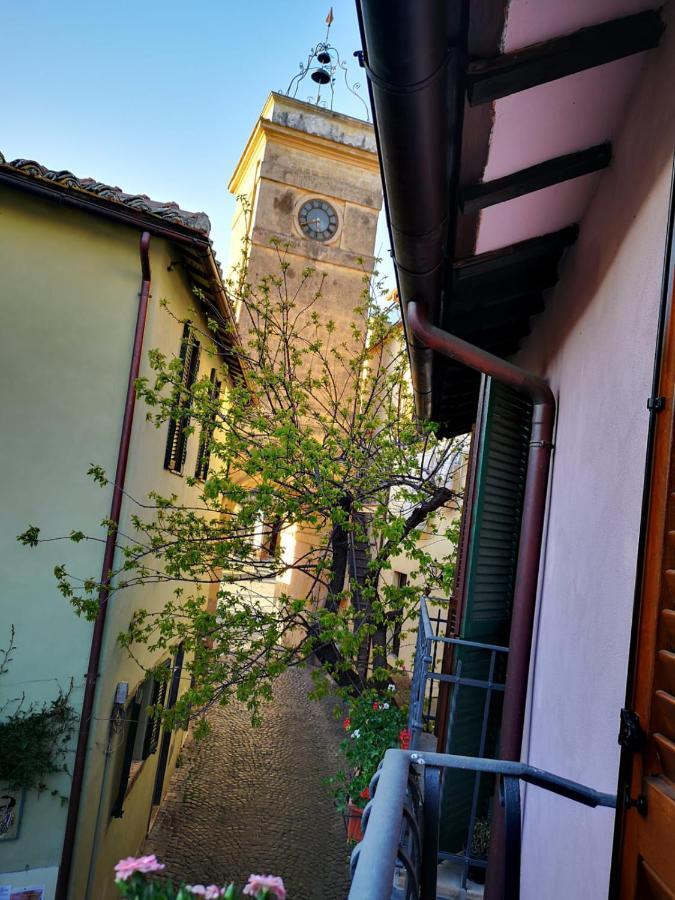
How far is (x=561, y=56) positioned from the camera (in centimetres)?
227

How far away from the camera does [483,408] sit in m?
4.72

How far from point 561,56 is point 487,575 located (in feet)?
10.3

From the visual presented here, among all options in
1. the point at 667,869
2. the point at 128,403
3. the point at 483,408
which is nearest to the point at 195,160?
the point at 128,403

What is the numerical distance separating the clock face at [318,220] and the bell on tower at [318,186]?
3 cm

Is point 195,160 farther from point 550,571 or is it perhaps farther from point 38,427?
point 550,571

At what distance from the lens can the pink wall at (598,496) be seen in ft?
7.37

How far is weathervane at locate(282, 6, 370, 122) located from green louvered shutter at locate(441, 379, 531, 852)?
54.9ft

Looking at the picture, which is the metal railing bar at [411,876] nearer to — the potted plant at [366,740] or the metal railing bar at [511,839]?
the metal railing bar at [511,839]

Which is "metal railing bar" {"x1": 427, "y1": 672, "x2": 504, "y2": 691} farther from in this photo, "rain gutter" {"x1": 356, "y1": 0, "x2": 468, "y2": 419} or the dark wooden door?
the dark wooden door

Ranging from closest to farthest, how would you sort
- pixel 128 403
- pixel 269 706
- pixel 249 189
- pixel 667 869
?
pixel 667 869
pixel 128 403
pixel 269 706
pixel 249 189

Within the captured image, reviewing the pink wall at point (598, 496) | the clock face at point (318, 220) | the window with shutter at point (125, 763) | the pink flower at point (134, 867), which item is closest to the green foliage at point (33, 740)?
the window with shutter at point (125, 763)

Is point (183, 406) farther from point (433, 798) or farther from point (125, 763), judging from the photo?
point (433, 798)

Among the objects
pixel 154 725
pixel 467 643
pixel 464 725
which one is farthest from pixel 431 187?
pixel 154 725

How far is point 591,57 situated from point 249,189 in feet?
66.8
